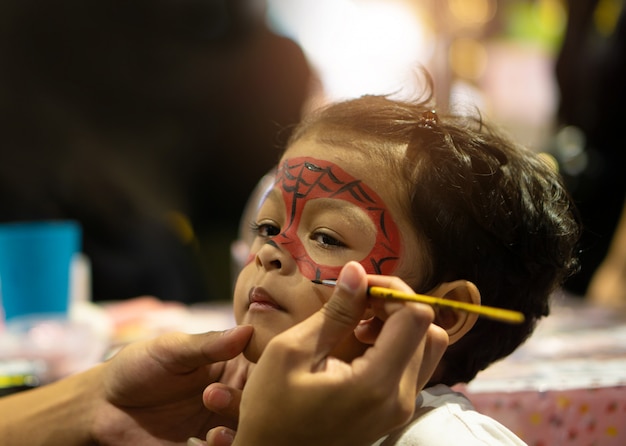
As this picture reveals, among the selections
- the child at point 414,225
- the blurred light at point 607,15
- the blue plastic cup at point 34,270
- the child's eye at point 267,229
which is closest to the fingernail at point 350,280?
the child at point 414,225

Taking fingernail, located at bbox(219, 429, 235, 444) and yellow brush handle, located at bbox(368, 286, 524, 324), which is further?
fingernail, located at bbox(219, 429, 235, 444)

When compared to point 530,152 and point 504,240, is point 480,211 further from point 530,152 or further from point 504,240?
point 530,152

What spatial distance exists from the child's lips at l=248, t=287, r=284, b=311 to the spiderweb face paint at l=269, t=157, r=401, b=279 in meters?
0.05

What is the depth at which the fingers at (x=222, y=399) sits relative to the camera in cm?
88

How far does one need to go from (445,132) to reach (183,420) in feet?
1.98

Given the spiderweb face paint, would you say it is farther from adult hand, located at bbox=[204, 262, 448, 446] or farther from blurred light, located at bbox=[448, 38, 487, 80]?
blurred light, located at bbox=[448, 38, 487, 80]

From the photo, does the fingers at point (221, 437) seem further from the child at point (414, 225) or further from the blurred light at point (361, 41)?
the blurred light at point (361, 41)

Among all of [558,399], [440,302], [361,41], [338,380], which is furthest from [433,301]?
[361,41]

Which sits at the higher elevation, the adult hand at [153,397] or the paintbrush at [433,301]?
the paintbrush at [433,301]

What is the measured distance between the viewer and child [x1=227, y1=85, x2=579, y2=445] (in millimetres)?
832

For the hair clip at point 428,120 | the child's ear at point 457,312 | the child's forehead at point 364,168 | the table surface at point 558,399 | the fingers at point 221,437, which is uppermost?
the hair clip at point 428,120

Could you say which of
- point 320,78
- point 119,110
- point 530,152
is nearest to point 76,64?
point 119,110

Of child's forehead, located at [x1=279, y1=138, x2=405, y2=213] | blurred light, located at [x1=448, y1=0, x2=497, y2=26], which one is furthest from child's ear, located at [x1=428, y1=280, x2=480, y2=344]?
blurred light, located at [x1=448, y1=0, x2=497, y2=26]

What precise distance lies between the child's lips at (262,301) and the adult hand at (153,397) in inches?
6.6
